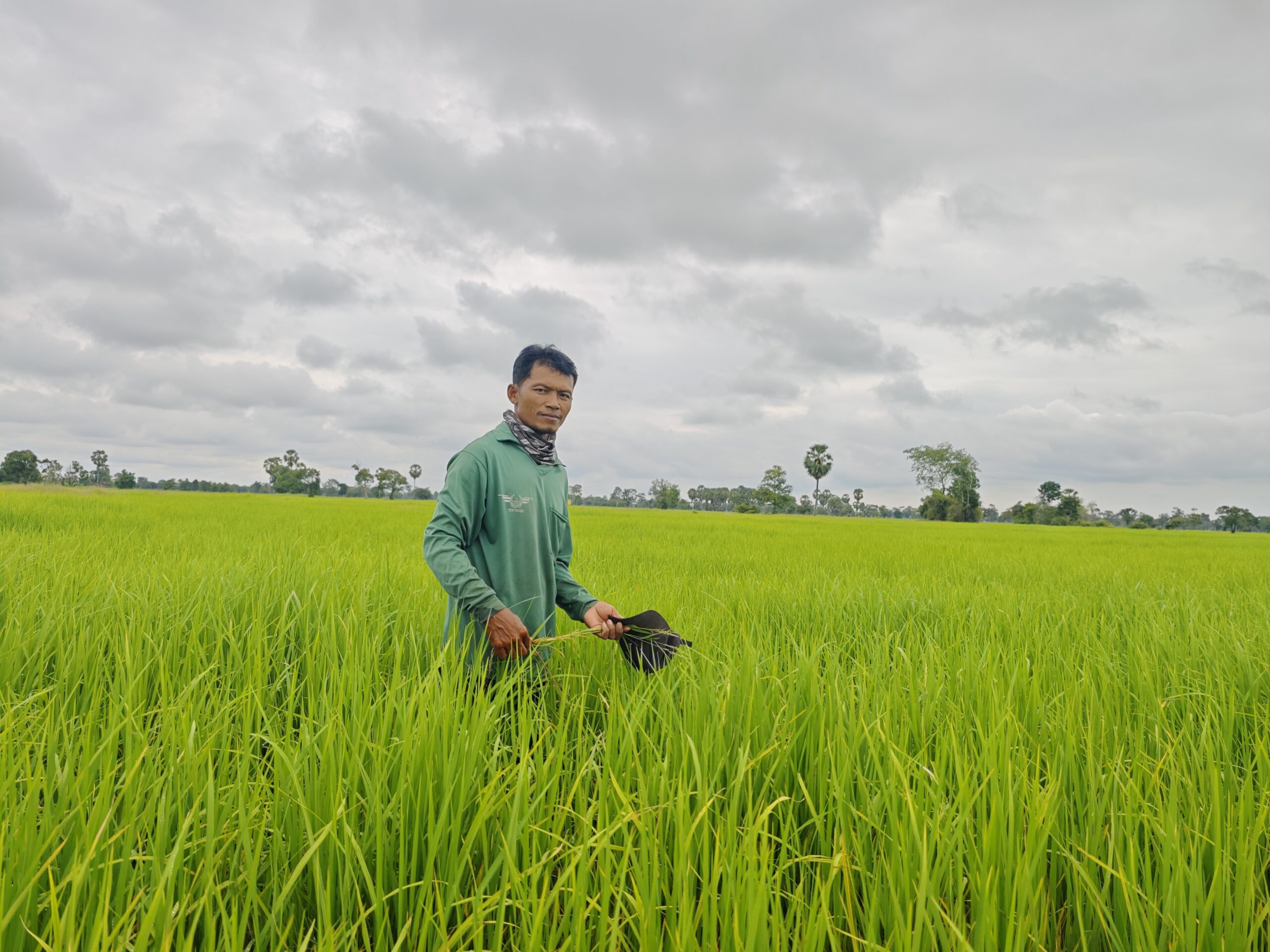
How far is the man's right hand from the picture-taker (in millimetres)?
2123

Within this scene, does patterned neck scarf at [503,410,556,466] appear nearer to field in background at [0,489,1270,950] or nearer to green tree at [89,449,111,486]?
field in background at [0,489,1270,950]

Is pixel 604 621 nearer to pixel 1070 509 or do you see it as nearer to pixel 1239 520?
pixel 1070 509

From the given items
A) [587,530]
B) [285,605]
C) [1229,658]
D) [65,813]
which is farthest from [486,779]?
[587,530]

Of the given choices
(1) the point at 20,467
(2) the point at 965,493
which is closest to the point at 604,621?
(2) the point at 965,493

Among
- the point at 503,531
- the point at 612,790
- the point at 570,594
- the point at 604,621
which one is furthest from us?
the point at 570,594

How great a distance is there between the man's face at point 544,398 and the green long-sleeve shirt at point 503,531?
0.47ft

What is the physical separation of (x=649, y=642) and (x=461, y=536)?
90 cm

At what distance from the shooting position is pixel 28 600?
10.2 ft

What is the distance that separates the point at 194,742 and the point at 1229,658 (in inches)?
173

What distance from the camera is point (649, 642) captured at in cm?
244

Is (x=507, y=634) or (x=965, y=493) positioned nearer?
(x=507, y=634)

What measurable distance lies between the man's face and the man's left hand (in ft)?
2.70

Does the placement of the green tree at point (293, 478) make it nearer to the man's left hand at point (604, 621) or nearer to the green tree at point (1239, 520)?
the man's left hand at point (604, 621)

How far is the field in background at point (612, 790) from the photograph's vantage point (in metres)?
1.16
